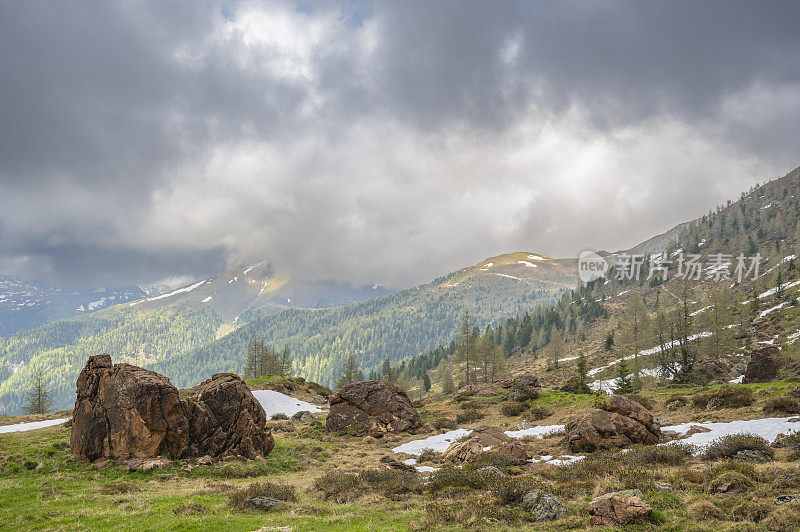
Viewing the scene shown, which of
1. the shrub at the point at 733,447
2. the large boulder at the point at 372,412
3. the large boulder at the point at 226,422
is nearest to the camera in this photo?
the shrub at the point at 733,447

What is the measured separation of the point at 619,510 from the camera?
12.5 m

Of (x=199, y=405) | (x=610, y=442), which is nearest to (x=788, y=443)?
(x=610, y=442)

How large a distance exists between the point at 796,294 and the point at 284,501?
5653 inches

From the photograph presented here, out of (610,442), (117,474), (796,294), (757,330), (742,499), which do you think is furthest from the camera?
(796,294)

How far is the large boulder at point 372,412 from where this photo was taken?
137 feet

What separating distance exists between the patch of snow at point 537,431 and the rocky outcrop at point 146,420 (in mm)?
23080

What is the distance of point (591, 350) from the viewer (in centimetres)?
13900

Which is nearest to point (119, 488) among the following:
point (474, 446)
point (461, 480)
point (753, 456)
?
point (461, 480)

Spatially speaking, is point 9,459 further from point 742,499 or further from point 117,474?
point 742,499

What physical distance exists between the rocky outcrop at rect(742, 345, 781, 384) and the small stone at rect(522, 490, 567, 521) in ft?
157

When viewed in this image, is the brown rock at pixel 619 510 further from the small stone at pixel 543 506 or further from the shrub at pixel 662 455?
the shrub at pixel 662 455

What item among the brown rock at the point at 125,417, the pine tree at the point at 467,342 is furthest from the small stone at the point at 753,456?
the pine tree at the point at 467,342

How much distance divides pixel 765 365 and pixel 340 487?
53.1 m

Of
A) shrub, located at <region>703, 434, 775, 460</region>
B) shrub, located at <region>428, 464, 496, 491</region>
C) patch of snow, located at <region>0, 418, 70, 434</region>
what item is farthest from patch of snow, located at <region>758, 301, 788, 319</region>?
patch of snow, located at <region>0, 418, 70, 434</region>
